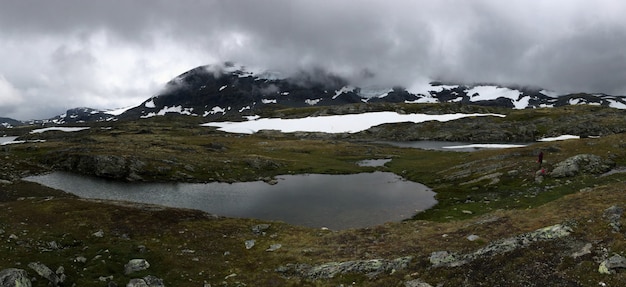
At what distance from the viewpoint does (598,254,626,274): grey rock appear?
18844mm

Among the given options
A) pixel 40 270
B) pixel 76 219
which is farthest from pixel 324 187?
pixel 40 270

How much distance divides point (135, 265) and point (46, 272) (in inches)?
231

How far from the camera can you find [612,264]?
752 inches

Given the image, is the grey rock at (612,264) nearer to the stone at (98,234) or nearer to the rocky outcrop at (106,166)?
the stone at (98,234)

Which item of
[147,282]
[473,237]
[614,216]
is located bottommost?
[147,282]

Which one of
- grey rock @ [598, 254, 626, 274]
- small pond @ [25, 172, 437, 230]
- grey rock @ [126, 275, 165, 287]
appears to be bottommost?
small pond @ [25, 172, 437, 230]

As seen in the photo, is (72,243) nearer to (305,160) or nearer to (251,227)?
(251,227)

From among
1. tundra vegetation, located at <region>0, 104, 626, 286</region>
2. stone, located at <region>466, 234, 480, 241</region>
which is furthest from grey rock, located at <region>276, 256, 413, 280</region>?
stone, located at <region>466, 234, 480, 241</region>

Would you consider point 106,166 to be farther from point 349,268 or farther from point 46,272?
point 349,268

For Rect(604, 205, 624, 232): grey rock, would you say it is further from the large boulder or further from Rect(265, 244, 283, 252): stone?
the large boulder

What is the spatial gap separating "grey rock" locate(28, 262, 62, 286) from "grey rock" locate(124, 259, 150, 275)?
4534 mm

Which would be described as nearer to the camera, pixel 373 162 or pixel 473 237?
pixel 473 237

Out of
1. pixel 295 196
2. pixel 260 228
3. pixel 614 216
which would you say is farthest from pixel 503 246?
pixel 295 196

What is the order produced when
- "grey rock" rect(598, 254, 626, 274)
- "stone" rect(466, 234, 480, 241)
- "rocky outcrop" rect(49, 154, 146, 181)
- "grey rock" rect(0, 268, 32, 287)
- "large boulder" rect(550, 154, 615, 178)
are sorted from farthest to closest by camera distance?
"rocky outcrop" rect(49, 154, 146, 181), "large boulder" rect(550, 154, 615, 178), "stone" rect(466, 234, 480, 241), "grey rock" rect(0, 268, 32, 287), "grey rock" rect(598, 254, 626, 274)
